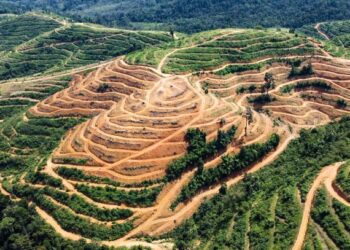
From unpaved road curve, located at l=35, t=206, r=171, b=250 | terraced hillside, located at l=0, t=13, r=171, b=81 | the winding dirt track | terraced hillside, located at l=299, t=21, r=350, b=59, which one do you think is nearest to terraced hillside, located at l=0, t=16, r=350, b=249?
the winding dirt track

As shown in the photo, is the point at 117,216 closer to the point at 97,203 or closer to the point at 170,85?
the point at 97,203

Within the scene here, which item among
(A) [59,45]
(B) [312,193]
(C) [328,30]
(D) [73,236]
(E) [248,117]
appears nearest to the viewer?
(B) [312,193]

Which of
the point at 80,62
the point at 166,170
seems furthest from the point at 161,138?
the point at 80,62

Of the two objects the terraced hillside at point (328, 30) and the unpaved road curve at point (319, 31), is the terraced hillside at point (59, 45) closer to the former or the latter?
the terraced hillside at point (328, 30)

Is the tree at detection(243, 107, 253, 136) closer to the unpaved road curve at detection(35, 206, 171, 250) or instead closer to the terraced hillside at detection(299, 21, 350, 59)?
the unpaved road curve at detection(35, 206, 171, 250)

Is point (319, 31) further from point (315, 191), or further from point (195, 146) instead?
point (315, 191)

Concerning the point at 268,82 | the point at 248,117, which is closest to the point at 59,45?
the point at 268,82
